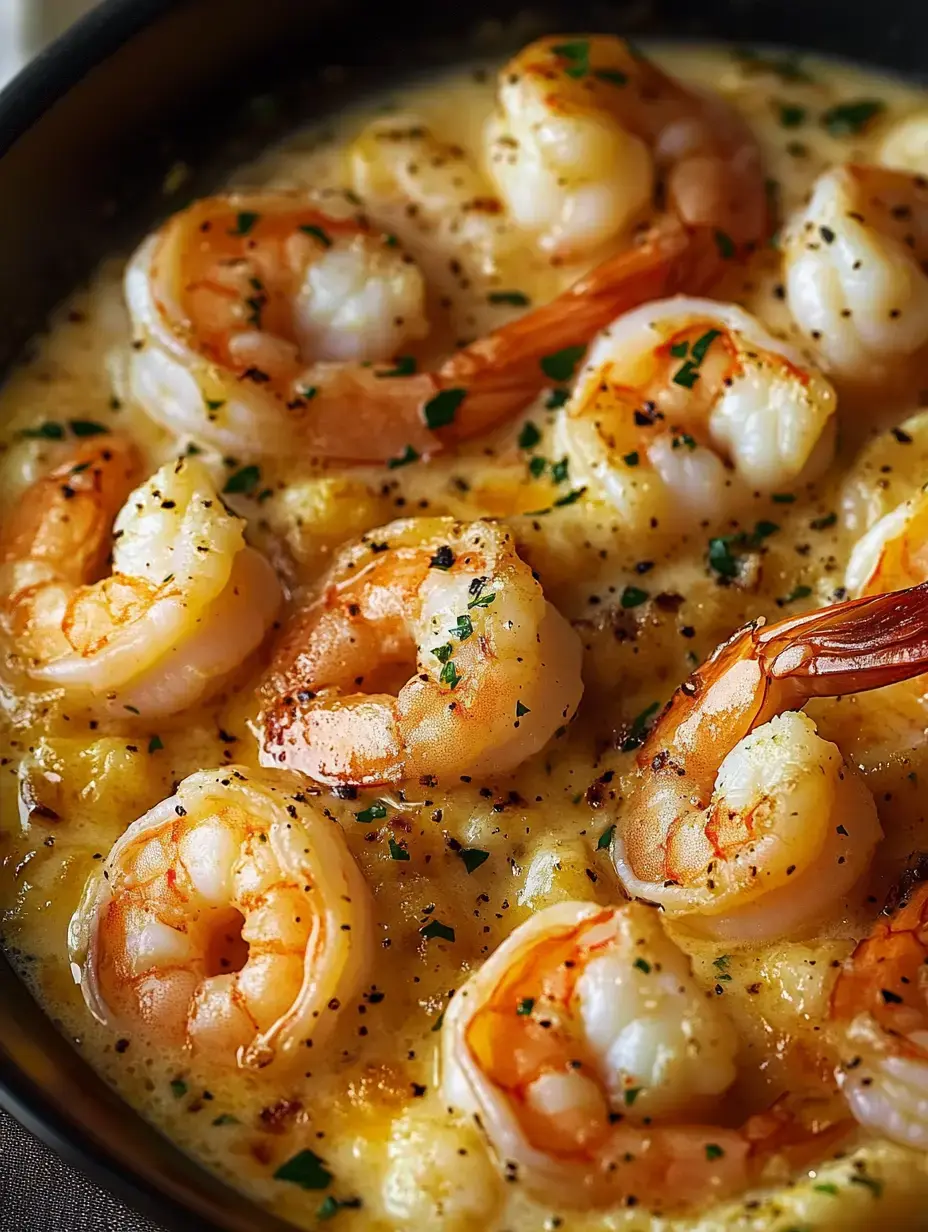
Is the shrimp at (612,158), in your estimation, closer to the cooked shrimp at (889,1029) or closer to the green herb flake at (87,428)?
the green herb flake at (87,428)

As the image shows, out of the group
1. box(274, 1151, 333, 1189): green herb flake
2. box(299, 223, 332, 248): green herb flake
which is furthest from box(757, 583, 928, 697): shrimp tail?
box(299, 223, 332, 248): green herb flake

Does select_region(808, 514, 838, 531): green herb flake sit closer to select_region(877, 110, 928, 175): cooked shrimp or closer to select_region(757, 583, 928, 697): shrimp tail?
select_region(757, 583, 928, 697): shrimp tail

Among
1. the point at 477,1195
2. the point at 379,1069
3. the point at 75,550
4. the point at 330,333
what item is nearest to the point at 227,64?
the point at 330,333

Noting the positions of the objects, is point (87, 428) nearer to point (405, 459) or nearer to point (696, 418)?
point (405, 459)

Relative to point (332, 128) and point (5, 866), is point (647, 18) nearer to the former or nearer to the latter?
point (332, 128)

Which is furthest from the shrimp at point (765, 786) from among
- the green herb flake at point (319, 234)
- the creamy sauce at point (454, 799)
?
the green herb flake at point (319, 234)
